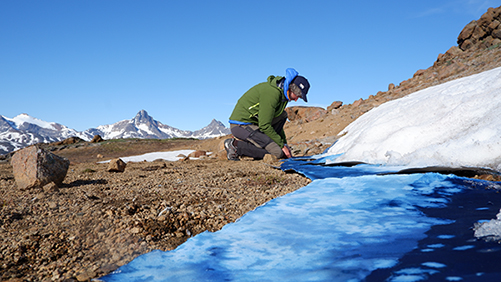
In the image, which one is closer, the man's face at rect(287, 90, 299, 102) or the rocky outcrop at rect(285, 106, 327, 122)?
the man's face at rect(287, 90, 299, 102)

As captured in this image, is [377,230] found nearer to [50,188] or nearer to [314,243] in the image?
[314,243]

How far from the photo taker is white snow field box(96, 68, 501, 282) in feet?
4.96

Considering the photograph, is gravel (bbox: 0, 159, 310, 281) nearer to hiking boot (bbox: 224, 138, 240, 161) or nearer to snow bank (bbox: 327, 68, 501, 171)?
snow bank (bbox: 327, 68, 501, 171)

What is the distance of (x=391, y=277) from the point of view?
1.40 meters

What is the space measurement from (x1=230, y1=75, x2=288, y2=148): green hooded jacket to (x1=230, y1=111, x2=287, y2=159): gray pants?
10 centimetres

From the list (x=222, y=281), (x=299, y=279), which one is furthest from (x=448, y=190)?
(x=222, y=281)

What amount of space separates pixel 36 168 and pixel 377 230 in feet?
10.9

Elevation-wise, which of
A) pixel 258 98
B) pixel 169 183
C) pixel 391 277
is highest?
pixel 258 98

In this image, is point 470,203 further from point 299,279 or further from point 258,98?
point 258,98

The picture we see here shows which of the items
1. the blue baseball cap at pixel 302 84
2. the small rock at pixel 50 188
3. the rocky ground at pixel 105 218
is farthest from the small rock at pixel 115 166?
the blue baseball cap at pixel 302 84

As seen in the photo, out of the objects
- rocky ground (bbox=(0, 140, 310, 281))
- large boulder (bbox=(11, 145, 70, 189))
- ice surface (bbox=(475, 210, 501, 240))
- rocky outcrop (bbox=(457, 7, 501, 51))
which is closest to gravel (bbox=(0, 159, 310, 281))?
rocky ground (bbox=(0, 140, 310, 281))

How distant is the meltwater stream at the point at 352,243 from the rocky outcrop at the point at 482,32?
16.9 metres

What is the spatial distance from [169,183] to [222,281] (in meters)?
2.39

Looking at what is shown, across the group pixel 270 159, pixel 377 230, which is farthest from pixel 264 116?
pixel 377 230
